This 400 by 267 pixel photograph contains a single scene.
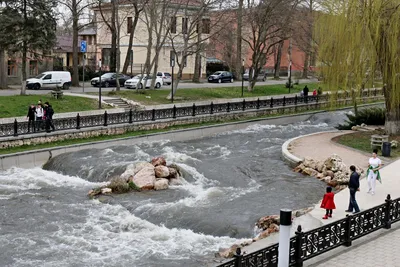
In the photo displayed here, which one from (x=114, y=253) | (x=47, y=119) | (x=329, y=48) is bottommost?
(x=114, y=253)

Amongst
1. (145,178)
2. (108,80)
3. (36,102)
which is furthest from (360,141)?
(108,80)

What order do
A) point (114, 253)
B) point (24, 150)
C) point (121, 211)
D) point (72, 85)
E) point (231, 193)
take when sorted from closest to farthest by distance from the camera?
1. point (114, 253)
2. point (121, 211)
3. point (231, 193)
4. point (24, 150)
5. point (72, 85)

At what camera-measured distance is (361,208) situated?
15.9 metres

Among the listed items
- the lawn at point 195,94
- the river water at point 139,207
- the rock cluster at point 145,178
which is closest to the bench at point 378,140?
the river water at point 139,207

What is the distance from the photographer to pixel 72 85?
44688 mm

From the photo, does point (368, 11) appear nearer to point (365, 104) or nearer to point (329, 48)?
point (329, 48)

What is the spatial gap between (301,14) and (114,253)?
164 ft

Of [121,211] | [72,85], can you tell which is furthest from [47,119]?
[72,85]

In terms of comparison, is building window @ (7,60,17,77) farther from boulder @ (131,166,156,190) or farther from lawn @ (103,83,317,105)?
boulder @ (131,166,156,190)

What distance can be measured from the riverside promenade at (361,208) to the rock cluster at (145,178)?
5.79 metres

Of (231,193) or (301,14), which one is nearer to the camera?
(231,193)

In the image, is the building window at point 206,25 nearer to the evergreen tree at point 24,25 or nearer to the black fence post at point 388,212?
the evergreen tree at point 24,25

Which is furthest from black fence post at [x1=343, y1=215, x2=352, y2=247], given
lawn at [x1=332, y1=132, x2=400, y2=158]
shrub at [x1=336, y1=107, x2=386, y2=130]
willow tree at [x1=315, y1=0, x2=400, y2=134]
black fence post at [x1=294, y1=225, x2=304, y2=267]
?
shrub at [x1=336, y1=107, x2=386, y2=130]

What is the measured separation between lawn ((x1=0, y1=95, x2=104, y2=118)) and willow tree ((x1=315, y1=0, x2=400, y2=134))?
563 inches
